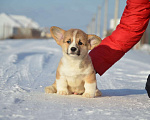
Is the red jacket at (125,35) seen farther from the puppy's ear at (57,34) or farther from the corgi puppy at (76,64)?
the puppy's ear at (57,34)

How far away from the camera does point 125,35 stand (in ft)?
14.1

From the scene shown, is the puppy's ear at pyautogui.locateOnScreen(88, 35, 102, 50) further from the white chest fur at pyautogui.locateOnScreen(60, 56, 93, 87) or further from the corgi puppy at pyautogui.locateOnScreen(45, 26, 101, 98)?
the white chest fur at pyautogui.locateOnScreen(60, 56, 93, 87)

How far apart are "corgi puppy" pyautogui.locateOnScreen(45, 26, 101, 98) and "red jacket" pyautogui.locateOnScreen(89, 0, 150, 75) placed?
762 mm

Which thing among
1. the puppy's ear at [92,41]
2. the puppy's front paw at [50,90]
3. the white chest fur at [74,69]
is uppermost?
the puppy's ear at [92,41]

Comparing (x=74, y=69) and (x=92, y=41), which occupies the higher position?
(x=92, y=41)

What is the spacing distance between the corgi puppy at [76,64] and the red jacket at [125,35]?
0.76 metres

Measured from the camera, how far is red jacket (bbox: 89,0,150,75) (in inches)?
162

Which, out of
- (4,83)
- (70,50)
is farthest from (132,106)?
(4,83)

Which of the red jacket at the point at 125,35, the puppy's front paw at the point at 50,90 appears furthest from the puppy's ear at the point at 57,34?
the red jacket at the point at 125,35

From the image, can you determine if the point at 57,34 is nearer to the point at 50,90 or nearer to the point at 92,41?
the point at 92,41

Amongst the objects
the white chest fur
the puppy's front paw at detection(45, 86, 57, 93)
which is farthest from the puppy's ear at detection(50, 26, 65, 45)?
the puppy's front paw at detection(45, 86, 57, 93)

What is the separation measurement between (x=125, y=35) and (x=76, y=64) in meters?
1.09

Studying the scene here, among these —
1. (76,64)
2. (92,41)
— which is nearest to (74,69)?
(76,64)

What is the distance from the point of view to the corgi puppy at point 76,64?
3.53 metres
